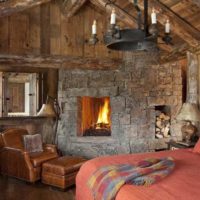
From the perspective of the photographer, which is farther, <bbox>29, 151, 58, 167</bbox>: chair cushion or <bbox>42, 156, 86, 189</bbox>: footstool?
<bbox>29, 151, 58, 167</bbox>: chair cushion

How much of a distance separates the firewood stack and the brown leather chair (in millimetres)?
2367

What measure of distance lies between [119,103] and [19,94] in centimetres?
211

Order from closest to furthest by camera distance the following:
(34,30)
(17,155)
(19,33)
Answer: (17,155) < (19,33) < (34,30)

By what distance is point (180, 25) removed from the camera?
423 cm

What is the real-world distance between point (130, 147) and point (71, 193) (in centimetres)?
206

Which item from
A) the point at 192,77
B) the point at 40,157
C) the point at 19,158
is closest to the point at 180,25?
the point at 192,77

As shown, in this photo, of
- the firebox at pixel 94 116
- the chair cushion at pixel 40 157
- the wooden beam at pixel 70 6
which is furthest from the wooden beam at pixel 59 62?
the chair cushion at pixel 40 157

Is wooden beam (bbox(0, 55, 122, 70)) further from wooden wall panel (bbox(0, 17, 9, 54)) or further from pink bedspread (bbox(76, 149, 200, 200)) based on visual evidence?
pink bedspread (bbox(76, 149, 200, 200))

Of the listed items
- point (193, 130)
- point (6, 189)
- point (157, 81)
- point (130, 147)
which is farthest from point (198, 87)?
point (6, 189)

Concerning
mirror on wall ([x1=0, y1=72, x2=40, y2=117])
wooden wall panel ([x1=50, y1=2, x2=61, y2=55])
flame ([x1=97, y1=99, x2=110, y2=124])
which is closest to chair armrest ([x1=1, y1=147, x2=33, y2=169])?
mirror on wall ([x1=0, y1=72, x2=40, y2=117])

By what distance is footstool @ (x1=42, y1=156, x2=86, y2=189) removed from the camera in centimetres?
395

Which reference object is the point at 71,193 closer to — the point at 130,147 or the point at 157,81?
the point at 130,147

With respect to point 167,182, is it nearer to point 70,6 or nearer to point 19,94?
point 70,6

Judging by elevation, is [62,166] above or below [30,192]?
above
